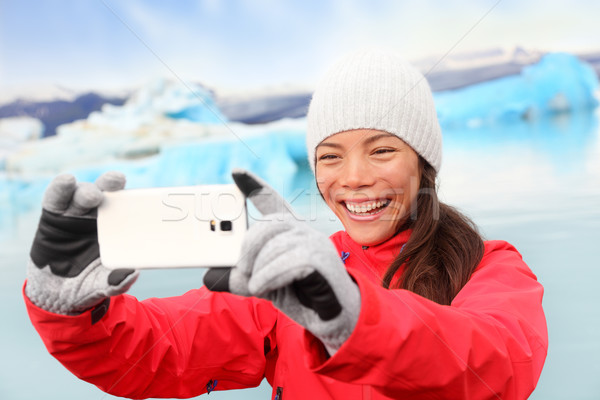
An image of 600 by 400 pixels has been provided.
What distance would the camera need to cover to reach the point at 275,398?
35.3 inches

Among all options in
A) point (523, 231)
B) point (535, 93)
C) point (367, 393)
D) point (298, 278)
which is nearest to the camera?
point (298, 278)

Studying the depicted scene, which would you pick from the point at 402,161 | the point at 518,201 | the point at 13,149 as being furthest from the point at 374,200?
the point at 13,149

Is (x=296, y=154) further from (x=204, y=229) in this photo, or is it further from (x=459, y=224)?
(x=204, y=229)

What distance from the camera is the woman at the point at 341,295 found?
0.48 metres

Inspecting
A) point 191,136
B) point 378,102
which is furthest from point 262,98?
point 378,102

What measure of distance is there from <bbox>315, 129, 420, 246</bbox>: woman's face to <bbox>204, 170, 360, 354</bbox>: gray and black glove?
1.26 ft

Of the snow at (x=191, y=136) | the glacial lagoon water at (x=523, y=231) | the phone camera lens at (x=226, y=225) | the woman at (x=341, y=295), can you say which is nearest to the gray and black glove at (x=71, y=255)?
the woman at (x=341, y=295)

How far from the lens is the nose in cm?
84

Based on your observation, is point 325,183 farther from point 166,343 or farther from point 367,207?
point 166,343

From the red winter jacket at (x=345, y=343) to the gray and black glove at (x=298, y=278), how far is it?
2 cm

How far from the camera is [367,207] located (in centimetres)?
89

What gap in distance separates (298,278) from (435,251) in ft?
1.59

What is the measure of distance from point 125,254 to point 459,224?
59cm

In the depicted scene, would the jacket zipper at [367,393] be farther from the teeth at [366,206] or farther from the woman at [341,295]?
the teeth at [366,206]
